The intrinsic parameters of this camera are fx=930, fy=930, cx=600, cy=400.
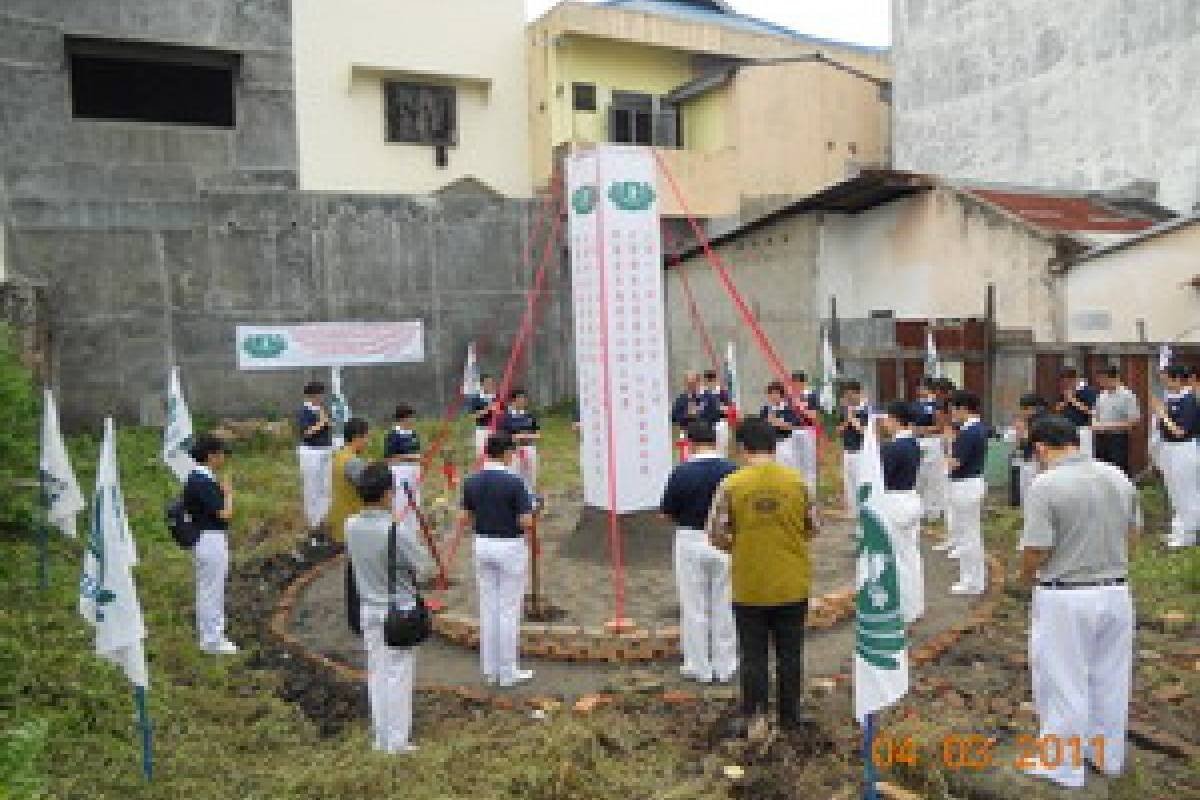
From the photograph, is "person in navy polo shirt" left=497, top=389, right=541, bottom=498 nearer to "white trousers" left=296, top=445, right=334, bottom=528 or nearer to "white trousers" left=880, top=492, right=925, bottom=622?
"white trousers" left=296, top=445, right=334, bottom=528

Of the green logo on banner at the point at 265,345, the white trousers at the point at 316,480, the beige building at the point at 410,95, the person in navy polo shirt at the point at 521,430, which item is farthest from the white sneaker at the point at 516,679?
the beige building at the point at 410,95

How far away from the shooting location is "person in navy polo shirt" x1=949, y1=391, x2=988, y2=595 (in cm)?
880

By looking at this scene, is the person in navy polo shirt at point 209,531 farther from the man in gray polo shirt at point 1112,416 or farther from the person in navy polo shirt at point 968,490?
the man in gray polo shirt at point 1112,416

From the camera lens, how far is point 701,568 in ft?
22.9

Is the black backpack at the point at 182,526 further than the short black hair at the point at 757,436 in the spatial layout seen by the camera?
Yes

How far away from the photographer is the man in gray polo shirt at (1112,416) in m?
11.9

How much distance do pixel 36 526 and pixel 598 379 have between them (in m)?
6.25

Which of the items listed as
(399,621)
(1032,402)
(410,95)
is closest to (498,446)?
(399,621)

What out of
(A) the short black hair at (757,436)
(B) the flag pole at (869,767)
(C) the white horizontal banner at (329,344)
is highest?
(C) the white horizontal banner at (329,344)

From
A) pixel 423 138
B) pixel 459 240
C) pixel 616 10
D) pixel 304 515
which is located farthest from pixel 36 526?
pixel 616 10

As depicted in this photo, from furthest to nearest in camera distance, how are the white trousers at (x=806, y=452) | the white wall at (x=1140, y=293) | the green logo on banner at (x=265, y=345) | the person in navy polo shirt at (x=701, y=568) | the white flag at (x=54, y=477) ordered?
1. the green logo on banner at (x=265, y=345)
2. the white wall at (x=1140, y=293)
3. the white trousers at (x=806, y=452)
4. the white flag at (x=54, y=477)
5. the person in navy polo shirt at (x=701, y=568)

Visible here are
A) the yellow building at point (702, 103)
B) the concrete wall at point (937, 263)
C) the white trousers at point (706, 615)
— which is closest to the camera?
the white trousers at point (706, 615)

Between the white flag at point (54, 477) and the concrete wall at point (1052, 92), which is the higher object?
the concrete wall at point (1052, 92)
